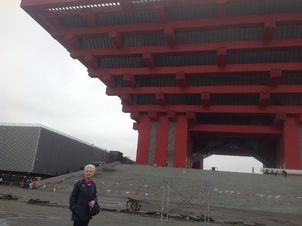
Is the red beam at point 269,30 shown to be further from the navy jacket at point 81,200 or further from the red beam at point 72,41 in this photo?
the navy jacket at point 81,200

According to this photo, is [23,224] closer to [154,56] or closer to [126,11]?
[126,11]

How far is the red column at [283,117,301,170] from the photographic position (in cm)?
3838

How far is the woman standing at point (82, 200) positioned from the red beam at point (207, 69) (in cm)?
3440

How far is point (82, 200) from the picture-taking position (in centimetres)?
527

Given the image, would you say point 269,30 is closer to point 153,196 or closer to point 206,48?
point 206,48

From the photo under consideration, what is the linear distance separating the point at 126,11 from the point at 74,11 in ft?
23.8

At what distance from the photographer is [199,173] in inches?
1249

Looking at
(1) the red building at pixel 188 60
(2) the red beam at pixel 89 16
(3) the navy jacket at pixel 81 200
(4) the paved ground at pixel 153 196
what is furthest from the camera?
(2) the red beam at pixel 89 16

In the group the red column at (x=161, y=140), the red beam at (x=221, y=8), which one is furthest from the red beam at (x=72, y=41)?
the red beam at (x=221, y=8)

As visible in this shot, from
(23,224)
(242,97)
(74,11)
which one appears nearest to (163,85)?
(242,97)

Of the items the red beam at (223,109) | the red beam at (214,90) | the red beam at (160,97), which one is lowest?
the red beam at (223,109)

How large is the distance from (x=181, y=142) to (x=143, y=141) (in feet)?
19.0

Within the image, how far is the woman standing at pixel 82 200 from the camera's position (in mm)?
5164

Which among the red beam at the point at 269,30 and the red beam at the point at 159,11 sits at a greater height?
the red beam at the point at 159,11
